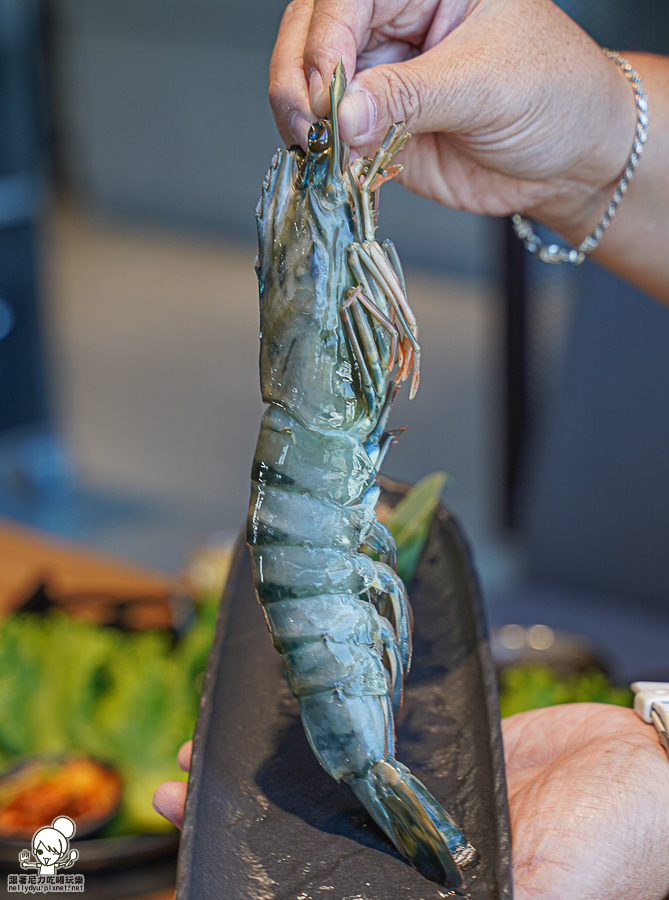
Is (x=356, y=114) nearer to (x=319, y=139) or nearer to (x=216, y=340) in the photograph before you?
(x=319, y=139)

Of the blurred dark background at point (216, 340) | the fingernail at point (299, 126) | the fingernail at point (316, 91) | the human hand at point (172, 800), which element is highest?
the fingernail at point (316, 91)

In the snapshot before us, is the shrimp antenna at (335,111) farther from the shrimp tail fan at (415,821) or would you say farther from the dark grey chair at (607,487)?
the dark grey chair at (607,487)

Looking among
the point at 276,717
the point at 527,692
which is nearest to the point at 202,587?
the point at 527,692

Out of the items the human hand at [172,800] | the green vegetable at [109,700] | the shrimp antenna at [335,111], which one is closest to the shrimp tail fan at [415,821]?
the human hand at [172,800]

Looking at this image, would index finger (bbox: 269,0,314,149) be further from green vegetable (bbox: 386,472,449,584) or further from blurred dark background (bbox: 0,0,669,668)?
blurred dark background (bbox: 0,0,669,668)

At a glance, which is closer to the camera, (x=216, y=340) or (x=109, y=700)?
(x=109, y=700)

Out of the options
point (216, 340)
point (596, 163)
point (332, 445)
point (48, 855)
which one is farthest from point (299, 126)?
point (216, 340)

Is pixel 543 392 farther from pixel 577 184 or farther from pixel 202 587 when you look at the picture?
pixel 577 184
